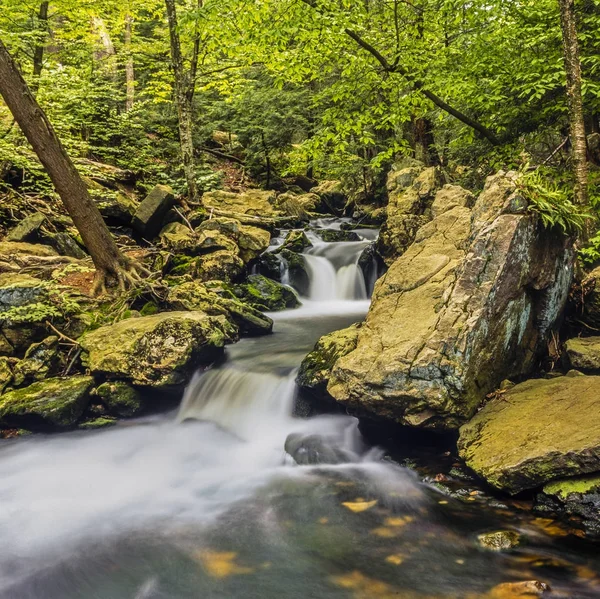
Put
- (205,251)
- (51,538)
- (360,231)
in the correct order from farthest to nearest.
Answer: (360,231), (205,251), (51,538)

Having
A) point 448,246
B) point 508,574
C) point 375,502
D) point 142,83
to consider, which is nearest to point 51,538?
point 375,502

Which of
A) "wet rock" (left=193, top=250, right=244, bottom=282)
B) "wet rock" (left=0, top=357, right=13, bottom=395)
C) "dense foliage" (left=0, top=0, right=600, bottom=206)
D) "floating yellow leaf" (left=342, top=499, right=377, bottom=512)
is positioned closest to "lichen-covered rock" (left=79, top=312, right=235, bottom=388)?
"wet rock" (left=0, top=357, right=13, bottom=395)

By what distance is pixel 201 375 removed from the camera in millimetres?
8312

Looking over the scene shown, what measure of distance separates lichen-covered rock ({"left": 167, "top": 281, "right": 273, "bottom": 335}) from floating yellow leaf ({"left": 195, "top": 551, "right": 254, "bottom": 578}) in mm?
5477

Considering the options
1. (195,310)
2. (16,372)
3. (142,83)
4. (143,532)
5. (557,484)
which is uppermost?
(142,83)

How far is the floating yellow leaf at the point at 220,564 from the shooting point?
13.8ft

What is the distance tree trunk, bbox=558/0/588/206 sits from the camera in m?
6.31

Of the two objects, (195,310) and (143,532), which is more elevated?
(195,310)

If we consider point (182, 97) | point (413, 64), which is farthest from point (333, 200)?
point (413, 64)

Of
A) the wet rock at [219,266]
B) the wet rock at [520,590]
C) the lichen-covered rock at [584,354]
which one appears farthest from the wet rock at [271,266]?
the wet rock at [520,590]

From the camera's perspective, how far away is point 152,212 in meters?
12.2

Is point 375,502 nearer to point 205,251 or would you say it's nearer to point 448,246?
point 448,246

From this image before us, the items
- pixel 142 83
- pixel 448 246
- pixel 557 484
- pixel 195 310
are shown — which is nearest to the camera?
pixel 557 484

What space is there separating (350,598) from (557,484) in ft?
7.21
